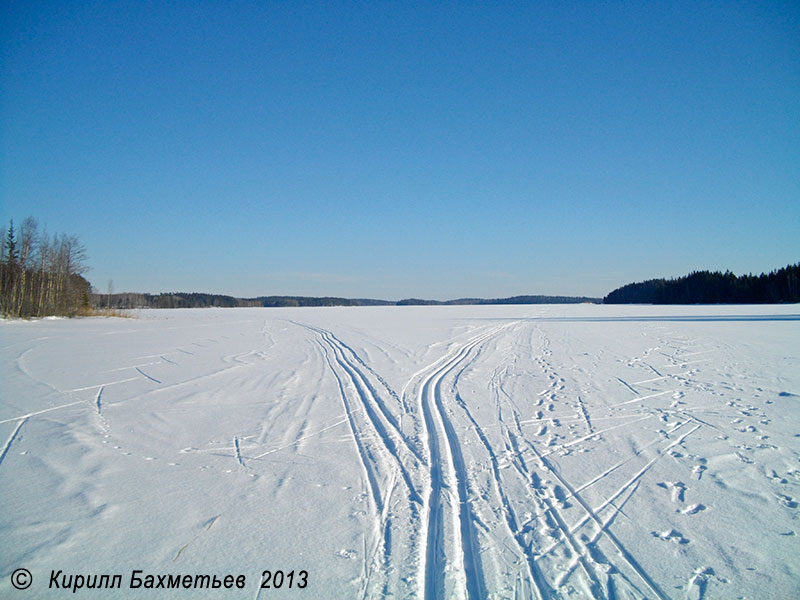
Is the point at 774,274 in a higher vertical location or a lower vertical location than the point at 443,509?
higher

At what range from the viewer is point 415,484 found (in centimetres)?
416

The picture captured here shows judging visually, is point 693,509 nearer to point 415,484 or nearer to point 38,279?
point 415,484

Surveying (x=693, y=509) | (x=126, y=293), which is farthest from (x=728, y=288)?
(x=126, y=293)

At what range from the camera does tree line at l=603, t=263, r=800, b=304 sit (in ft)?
197

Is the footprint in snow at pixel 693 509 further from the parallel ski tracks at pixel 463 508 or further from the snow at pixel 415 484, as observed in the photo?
the parallel ski tracks at pixel 463 508

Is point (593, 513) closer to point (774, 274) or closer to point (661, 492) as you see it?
point (661, 492)

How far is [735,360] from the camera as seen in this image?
11383 millimetres

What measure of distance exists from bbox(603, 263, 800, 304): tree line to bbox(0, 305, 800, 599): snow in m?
68.4

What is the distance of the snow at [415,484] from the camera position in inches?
114

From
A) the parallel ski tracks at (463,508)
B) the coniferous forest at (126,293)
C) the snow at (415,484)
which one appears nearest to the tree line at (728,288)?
the coniferous forest at (126,293)

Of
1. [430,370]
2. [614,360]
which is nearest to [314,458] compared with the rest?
[430,370]

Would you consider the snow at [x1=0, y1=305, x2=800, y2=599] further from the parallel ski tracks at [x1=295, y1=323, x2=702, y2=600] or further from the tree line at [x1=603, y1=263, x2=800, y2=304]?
the tree line at [x1=603, y1=263, x2=800, y2=304]

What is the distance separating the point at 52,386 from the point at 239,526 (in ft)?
26.2

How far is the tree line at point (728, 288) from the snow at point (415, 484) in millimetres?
68450
